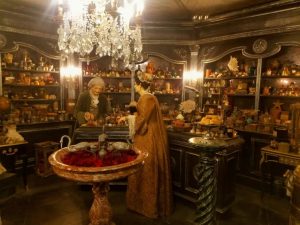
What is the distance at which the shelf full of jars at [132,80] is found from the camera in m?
6.45

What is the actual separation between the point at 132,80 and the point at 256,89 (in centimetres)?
292

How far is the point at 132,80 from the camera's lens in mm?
6496

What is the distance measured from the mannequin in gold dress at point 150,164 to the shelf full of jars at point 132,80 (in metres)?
2.76

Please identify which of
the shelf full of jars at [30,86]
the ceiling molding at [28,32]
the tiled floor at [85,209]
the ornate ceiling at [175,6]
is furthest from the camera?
the shelf full of jars at [30,86]

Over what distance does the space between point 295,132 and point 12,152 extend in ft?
15.0

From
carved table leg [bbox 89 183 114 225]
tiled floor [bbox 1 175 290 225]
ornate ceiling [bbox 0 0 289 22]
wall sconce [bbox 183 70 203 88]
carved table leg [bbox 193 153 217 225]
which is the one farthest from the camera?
wall sconce [bbox 183 70 203 88]

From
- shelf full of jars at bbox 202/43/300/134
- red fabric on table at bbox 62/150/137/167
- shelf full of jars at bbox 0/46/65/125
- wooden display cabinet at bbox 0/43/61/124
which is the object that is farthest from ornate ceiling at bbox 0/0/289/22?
red fabric on table at bbox 62/150/137/167

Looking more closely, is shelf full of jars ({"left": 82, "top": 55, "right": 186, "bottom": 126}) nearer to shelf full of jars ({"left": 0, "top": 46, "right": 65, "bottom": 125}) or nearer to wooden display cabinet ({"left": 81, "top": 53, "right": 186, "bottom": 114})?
wooden display cabinet ({"left": 81, "top": 53, "right": 186, "bottom": 114})

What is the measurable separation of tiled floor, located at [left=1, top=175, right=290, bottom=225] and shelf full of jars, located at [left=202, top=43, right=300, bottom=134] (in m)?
1.43

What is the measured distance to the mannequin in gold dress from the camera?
3467mm

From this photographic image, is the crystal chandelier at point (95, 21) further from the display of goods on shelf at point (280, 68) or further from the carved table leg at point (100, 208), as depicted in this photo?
the display of goods on shelf at point (280, 68)

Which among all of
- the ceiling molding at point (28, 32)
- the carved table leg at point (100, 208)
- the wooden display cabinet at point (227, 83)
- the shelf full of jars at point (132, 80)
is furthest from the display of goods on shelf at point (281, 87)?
the ceiling molding at point (28, 32)

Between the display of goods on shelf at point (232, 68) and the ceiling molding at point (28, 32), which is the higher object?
the ceiling molding at point (28, 32)

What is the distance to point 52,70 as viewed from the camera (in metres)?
5.92
